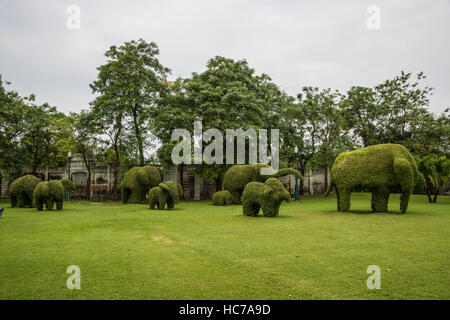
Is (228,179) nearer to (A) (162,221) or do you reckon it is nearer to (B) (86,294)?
(A) (162,221)

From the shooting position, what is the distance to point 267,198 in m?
12.7

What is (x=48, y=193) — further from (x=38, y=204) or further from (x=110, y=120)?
(x=110, y=120)

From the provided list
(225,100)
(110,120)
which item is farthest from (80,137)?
(225,100)

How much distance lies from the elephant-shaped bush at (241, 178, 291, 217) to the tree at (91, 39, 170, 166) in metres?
13.2

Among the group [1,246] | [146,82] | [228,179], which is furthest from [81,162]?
[1,246]

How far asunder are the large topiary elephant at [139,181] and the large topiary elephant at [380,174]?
37.7 feet

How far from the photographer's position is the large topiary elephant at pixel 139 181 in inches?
819

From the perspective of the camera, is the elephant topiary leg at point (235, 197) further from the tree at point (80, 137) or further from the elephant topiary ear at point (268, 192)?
the tree at point (80, 137)

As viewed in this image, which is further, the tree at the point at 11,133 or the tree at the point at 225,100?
the tree at the point at 11,133

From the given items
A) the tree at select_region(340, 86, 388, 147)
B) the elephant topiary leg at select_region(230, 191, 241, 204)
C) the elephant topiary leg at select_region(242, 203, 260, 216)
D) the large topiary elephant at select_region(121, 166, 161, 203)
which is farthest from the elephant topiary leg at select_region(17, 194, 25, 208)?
the tree at select_region(340, 86, 388, 147)

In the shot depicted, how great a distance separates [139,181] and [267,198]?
1077 centimetres

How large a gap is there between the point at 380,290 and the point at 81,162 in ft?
103

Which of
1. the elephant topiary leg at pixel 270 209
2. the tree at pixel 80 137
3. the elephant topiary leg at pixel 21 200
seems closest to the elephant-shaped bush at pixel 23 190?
the elephant topiary leg at pixel 21 200

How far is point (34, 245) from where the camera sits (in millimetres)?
7324
